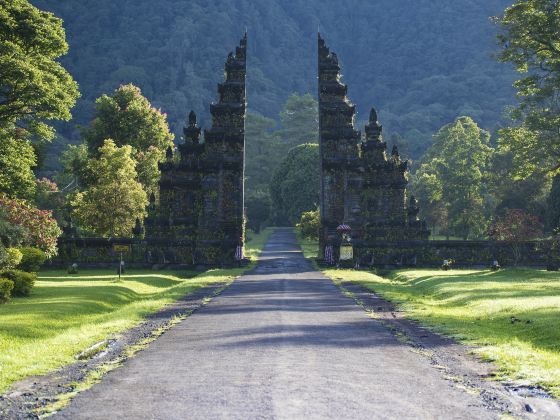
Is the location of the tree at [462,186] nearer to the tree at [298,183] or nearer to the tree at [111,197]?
the tree at [298,183]

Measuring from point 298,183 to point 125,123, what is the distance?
4663 centimetres

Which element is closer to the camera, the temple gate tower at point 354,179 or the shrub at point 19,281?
the shrub at point 19,281

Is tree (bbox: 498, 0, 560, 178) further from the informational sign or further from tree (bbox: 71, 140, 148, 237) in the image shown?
tree (bbox: 71, 140, 148, 237)

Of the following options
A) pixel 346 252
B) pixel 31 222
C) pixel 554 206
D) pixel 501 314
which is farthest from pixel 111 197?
pixel 501 314

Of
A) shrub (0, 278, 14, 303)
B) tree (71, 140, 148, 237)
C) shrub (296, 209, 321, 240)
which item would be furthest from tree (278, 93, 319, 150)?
shrub (0, 278, 14, 303)

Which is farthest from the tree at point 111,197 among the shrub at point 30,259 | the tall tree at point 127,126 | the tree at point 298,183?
the tree at point 298,183

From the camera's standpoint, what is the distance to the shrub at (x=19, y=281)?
25.6 metres

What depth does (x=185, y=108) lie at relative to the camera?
195 m

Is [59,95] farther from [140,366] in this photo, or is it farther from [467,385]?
[467,385]

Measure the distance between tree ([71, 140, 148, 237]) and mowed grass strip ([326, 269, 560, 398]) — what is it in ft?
92.5

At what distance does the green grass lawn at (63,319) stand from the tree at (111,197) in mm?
24615

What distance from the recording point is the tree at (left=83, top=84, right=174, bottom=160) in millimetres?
74250

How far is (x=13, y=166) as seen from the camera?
3322 cm

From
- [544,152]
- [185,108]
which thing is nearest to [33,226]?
[544,152]
